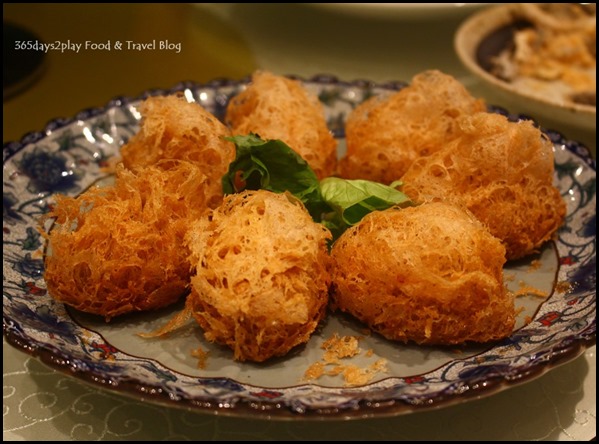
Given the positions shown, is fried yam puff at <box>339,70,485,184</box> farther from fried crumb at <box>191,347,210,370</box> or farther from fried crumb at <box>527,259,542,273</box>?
fried crumb at <box>191,347,210,370</box>

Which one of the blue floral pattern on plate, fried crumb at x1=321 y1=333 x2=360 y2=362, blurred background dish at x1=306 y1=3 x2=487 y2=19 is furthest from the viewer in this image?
blurred background dish at x1=306 y1=3 x2=487 y2=19

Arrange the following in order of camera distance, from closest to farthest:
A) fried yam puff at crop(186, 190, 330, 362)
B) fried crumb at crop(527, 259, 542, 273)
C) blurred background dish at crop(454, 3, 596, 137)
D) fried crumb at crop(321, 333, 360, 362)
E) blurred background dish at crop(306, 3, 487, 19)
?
fried yam puff at crop(186, 190, 330, 362), fried crumb at crop(321, 333, 360, 362), fried crumb at crop(527, 259, 542, 273), blurred background dish at crop(454, 3, 596, 137), blurred background dish at crop(306, 3, 487, 19)

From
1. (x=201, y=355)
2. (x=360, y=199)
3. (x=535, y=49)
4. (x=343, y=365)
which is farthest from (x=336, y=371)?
(x=535, y=49)

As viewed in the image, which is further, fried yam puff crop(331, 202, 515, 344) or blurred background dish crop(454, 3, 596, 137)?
blurred background dish crop(454, 3, 596, 137)

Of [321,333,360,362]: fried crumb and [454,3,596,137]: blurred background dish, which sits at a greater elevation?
[321,333,360,362]: fried crumb

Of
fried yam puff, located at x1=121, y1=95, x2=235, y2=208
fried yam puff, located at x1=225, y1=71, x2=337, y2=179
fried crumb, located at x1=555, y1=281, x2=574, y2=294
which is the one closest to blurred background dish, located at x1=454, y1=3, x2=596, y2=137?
fried yam puff, located at x1=225, y1=71, x2=337, y2=179

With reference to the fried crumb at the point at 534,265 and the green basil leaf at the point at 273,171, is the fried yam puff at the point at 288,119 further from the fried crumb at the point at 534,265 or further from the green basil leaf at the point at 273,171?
the fried crumb at the point at 534,265

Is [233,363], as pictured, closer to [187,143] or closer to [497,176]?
[187,143]
